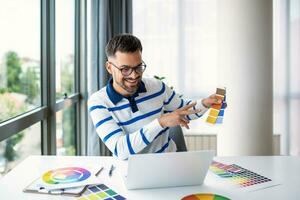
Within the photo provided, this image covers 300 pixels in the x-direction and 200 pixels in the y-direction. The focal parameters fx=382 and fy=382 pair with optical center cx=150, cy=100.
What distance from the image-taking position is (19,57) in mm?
2355

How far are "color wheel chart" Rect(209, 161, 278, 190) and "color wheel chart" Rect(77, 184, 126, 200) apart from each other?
0.49 meters

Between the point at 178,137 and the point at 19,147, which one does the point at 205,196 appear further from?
the point at 19,147

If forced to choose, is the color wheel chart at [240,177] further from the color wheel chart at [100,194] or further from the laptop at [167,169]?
the color wheel chart at [100,194]

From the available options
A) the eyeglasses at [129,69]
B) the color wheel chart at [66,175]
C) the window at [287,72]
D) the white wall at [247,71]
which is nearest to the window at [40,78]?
the color wheel chart at [66,175]

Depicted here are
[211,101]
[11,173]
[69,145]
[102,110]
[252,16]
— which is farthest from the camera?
[69,145]

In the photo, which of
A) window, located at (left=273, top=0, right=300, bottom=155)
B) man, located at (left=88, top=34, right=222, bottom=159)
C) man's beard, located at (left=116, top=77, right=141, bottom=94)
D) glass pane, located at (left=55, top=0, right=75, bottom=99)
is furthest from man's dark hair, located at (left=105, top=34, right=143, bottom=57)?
window, located at (left=273, top=0, right=300, bottom=155)

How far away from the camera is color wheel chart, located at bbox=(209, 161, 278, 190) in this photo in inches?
61.1

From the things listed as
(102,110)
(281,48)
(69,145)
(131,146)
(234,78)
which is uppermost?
(281,48)

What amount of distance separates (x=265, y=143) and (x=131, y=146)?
2089mm

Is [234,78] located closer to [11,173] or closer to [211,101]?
[211,101]

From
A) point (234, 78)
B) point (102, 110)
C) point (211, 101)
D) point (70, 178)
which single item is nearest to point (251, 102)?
point (234, 78)

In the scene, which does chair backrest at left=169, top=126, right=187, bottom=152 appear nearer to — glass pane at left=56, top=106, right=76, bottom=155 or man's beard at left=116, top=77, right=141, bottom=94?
man's beard at left=116, top=77, right=141, bottom=94

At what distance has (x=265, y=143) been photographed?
3490 mm

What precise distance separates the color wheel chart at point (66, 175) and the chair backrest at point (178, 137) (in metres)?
0.67
